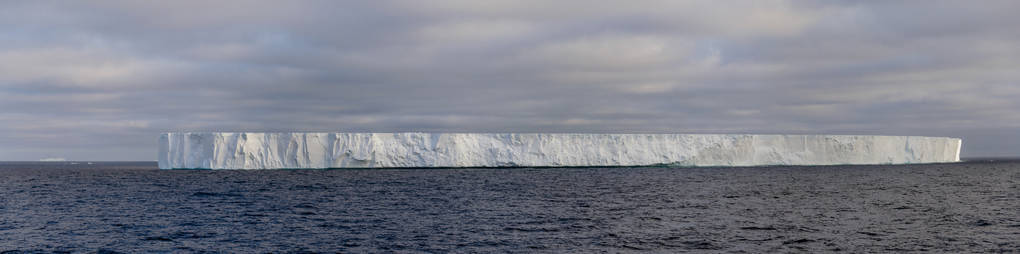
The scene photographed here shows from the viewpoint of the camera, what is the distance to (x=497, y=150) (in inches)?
1811

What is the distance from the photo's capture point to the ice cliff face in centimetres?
4288

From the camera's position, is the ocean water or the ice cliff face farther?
the ice cliff face

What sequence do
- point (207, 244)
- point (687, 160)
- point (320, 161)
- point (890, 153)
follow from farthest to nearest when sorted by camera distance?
point (890, 153) → point (687, 160) → point (320, 161) → point (207, 244)

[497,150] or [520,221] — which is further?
[497,150]

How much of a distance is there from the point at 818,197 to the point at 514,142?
985 inches

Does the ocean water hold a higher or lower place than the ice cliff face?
lower

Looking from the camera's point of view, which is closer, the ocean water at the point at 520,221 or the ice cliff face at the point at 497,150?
the ocean water at the point at 520,221

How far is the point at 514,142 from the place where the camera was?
45.8 m

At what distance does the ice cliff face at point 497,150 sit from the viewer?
42.9 m

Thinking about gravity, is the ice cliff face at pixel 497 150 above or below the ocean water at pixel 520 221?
above

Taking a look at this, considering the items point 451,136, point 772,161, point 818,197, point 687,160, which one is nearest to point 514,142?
point 451,136

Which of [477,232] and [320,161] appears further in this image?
[320,161]

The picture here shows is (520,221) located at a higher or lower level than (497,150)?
lower

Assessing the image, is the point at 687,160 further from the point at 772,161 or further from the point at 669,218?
the point at 669,218
